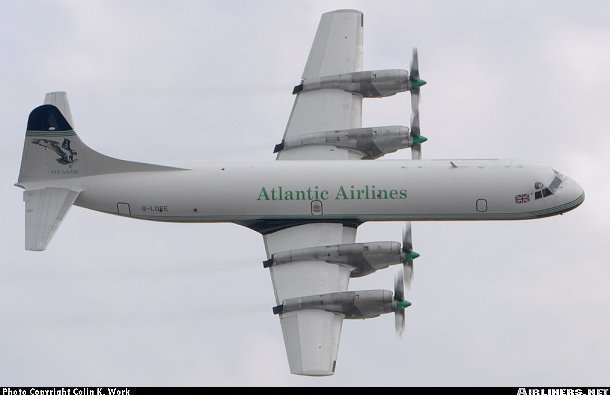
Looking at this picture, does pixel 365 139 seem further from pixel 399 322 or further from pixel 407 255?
pixel 399 322

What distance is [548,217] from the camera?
199ft

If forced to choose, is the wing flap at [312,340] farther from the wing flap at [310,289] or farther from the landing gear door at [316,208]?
the landing gear door at [316,208]

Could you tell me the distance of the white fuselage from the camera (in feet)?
196

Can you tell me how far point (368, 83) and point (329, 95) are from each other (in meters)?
2.00

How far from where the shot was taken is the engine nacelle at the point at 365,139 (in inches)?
2453

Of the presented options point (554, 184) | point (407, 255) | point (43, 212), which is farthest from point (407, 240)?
point (43, 212)

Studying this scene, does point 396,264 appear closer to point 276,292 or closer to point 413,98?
point 276,292

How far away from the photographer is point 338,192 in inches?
2346

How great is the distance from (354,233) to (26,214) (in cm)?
1488

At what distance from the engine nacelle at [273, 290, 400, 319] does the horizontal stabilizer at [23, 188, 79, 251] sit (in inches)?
438

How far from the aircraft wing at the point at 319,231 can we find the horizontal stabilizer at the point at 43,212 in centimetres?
929

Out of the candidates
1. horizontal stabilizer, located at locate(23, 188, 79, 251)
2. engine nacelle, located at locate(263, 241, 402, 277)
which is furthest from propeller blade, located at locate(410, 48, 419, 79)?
horizontal stabilizer, located at locate(23, 188, 79, 251)

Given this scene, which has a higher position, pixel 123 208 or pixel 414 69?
pixel 414 69

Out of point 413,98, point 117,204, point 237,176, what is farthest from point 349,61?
point 117,204
